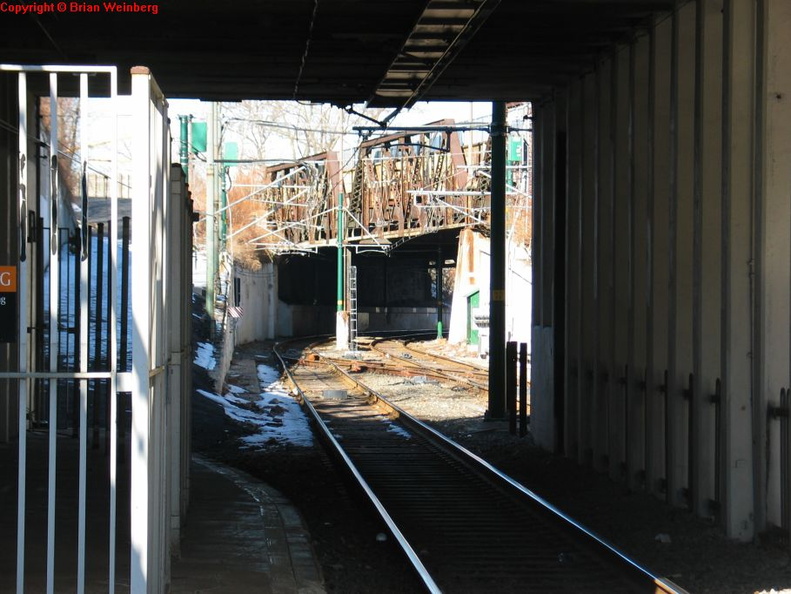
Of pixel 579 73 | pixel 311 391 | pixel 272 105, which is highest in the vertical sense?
pixel 272 105

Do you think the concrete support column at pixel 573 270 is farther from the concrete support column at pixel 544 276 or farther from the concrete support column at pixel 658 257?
the concrete support column at pixel 658 257

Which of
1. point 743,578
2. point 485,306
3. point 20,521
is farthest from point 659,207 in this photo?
point 485,306

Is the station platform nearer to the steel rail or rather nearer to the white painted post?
the steel rail

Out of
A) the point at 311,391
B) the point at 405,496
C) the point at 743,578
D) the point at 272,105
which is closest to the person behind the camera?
the point at 743,578

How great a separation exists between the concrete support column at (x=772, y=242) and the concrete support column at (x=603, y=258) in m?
3.13

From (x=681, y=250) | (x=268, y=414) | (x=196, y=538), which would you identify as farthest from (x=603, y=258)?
(x=268, y=414)

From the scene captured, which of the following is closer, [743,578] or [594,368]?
[743,578]

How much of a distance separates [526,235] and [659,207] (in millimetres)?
29485

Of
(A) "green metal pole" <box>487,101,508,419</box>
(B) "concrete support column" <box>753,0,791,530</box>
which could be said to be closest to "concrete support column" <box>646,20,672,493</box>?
(B) "concrete support column" <box>753,0,791,530</box>

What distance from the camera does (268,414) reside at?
64.8 feet

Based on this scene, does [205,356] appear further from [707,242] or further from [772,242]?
[772,242]

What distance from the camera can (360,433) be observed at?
1602 cm

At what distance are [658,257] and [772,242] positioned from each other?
5.89 ft

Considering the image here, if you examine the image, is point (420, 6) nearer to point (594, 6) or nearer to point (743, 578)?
point (594, 6)
